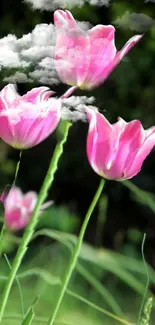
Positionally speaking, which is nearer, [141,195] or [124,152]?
[124,152]

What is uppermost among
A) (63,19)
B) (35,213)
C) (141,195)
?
(63,19)

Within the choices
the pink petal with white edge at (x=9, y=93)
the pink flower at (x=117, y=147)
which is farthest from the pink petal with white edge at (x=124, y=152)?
the pink petal with white edge at (x=9, y=93)

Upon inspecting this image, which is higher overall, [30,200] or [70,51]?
[70,51]

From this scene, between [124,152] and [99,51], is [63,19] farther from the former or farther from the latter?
[124,152]

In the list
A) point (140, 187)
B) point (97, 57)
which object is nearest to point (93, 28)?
point (97, 57)

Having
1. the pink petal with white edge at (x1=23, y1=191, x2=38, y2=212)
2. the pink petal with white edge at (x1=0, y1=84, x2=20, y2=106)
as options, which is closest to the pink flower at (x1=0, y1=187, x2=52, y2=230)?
the pink petal with white edge at (x1=23, y1=191, x2=38, y2=212)

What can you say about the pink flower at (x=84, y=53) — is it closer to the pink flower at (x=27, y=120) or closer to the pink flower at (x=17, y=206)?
the pink flower at (x=27, y=120)

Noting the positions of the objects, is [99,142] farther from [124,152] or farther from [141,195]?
[141,195]

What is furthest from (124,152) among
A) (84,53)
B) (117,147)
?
(84,53)

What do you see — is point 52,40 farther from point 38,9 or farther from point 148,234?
point 148,234
